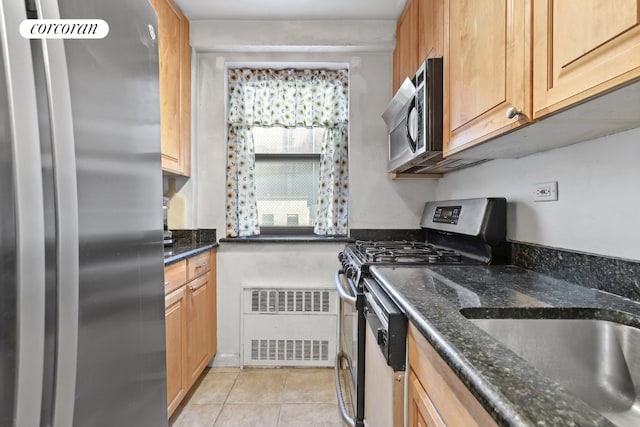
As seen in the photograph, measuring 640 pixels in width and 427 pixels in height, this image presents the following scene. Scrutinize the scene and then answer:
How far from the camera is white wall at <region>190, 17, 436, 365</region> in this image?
2549 mm

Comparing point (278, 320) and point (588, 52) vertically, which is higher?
point (588, 52)

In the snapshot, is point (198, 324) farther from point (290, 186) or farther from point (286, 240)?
point (290, 186)

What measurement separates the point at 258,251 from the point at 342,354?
973 mm

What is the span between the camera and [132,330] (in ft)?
2.83

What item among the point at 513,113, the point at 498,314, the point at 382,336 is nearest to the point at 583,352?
the point at 498,314

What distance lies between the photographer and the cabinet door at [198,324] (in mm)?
2053

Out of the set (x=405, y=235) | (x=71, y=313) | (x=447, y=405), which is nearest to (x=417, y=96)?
(x=405, y=235)

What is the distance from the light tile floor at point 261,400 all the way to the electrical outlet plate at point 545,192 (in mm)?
1529

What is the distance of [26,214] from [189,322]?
5.48ft

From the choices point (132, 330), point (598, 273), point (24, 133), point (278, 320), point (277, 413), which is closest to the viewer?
point (24, 133)

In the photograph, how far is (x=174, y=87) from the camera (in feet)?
7.24

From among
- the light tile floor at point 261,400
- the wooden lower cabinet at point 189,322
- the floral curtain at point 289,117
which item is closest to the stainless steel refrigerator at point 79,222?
the wooden lower cabinet at point 189,322

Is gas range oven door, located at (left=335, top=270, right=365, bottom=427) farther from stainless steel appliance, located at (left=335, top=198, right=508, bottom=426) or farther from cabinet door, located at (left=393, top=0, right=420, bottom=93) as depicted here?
cabinet door, located at (left=393, top=0, right=420, bottom=93)

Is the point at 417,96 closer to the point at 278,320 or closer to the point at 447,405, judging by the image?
the point at 447,405
